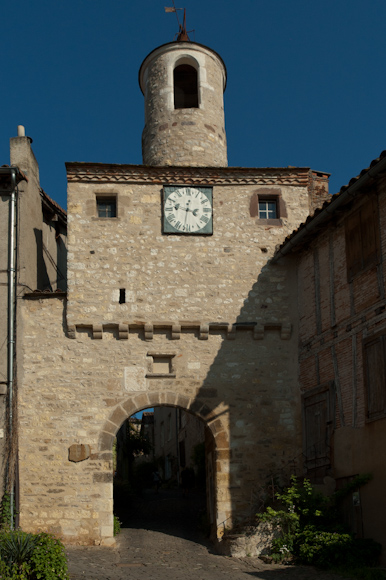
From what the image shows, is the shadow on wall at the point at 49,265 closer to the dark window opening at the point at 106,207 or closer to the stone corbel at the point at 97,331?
the dark window opening at the point at 106,207

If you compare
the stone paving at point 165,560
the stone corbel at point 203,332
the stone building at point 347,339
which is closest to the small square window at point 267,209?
the stone building at point 347,339

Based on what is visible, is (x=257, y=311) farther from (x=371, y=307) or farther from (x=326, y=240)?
(x=371, y=307)

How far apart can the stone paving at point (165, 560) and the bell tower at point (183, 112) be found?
26.8 ft

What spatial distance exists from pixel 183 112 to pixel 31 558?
11021 millimetres

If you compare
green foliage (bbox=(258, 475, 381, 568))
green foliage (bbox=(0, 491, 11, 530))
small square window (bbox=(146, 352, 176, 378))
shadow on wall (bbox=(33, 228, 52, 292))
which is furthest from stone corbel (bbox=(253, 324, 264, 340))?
green foliage (bbox=(0, 491, 11, 530))

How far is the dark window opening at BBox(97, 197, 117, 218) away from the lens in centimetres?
1603

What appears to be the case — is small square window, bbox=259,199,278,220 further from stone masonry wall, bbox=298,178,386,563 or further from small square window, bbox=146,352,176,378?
small square window, bbox=146,352,176,378

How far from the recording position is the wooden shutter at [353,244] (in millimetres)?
12961

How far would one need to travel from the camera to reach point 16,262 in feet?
→ 49.4

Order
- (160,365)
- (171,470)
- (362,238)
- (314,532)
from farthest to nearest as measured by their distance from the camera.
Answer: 1. (171,470)
2. (160,365)
3. (362,238)
4. (314,532)

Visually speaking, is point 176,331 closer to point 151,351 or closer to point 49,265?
point 151,351

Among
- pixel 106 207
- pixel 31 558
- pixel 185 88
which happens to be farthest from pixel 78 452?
pixel 185 88

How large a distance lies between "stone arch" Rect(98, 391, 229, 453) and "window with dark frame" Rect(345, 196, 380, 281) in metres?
4.08

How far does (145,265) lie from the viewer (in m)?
15.6
